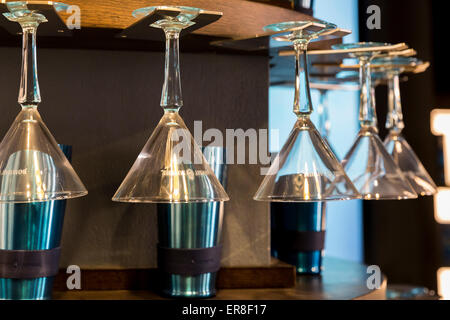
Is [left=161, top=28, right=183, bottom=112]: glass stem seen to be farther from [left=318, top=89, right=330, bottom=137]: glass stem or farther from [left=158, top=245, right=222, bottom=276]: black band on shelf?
[left=318, top=89, right=330, bottom=137]: glass stem

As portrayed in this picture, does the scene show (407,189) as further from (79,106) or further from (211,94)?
(79,106)

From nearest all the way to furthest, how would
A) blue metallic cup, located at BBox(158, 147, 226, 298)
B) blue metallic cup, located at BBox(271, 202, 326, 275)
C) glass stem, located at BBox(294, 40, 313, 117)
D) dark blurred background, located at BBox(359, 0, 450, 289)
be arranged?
1. glass stem, located at BBox(294, 40, 313, 117)
2. blue metallic cup, located at BBox(158, 147, 226, 298)
3. blue metallic cup, located at BBox(271, 202, 326, 275)
4. dark blurred background, located at BBox(359, 0, 450, 289)

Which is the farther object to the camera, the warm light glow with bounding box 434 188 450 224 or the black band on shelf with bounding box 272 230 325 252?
the warm light glow with bounding box 434 188 450 224

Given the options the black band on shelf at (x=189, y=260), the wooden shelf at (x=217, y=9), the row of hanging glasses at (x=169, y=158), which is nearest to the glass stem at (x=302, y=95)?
the row of hanging glasses at (x=169, y=158)

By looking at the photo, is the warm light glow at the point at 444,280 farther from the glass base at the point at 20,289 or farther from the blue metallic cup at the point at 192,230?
the glass base at the point at 20,289

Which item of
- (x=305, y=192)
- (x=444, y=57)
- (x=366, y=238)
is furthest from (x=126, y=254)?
(x=444, y=57)

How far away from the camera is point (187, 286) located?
953 millimetres

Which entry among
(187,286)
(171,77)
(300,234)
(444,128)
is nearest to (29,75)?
(171,77)

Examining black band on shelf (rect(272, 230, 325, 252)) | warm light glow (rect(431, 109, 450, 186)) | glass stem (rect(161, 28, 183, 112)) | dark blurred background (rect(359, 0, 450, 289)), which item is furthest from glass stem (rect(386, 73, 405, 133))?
warm light glow (rect(431, 109, 450, 186))

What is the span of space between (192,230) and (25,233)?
9.4 inches

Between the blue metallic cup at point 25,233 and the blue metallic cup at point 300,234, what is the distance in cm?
51

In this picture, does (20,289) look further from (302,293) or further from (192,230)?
(302,293)

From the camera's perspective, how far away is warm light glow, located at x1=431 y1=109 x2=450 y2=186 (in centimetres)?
282

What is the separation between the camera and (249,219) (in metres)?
1.13
